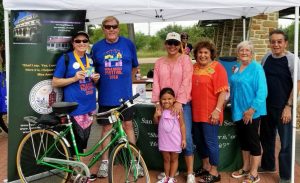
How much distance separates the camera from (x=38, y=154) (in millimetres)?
4258

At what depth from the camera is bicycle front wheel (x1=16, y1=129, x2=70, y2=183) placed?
4.14 metres

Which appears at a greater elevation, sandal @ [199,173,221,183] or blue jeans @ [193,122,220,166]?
blue jeans @ [193,122,220,166]

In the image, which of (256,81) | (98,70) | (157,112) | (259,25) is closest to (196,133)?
(157,112)

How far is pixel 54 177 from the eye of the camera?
15.4ft

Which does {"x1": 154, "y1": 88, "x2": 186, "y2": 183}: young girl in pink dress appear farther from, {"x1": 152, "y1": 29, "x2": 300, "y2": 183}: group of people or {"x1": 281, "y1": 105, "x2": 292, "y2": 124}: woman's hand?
{"x1": 281, "y1": 105, "x2": 292, "y2": 124}: woman's hand

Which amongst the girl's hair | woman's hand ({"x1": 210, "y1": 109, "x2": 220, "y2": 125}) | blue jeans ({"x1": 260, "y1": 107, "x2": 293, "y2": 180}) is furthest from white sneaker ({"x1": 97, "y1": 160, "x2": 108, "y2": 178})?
blue jeans ({"x1": 260, "y1": 107, "x2": 293, "y2": 180})

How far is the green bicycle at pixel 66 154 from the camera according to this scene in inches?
153

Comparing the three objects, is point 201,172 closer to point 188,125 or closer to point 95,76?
point 188,125

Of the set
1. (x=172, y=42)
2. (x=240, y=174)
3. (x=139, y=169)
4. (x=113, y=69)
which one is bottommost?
(x=240, y=174)

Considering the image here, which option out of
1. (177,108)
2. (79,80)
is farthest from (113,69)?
(177,108)

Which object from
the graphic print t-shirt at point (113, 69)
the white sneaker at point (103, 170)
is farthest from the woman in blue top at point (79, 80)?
the white sneaker at point (103, 170)

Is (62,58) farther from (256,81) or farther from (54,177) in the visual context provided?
(256,81)

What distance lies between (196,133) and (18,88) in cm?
206

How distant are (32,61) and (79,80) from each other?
0.59 metres
